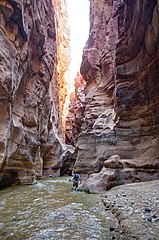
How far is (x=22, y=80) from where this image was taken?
743 inches

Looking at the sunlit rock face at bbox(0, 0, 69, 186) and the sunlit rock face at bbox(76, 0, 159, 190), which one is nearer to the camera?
the sunlit rock face at bbox(76, 0, 159, 190)

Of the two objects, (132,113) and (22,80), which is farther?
(22,80)

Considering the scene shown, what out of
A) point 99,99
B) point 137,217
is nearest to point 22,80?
point 99,99

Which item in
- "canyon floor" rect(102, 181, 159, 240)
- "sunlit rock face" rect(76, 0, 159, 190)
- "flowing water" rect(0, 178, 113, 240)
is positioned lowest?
"flowing water" rect(0, 178, 113, 240)

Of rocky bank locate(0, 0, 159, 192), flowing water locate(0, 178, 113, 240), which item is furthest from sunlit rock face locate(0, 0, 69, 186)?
flowing water locate(0, 178, 113, 240)

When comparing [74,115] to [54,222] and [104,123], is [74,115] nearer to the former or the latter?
[104,123]

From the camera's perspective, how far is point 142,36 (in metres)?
15.4

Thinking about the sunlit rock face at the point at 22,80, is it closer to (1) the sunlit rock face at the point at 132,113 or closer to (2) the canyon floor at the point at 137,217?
(1) the sunlit rock face at the point at 132,113

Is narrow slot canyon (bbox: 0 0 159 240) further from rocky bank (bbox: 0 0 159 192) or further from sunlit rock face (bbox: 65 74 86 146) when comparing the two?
sunlit rock face (bbox: 65 74 86 146)

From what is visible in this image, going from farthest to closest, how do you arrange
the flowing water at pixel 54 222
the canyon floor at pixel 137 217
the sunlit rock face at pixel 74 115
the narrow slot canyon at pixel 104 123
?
the sunlit rock face at pixel 74 115 < the narrow slot canyon at pixel 104 123 < the flowing water at pixel 54 222 < the canyon floor at pixel 137 217

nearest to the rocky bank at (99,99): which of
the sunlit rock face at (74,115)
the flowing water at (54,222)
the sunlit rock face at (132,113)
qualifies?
the sunlit rock face at (132,113)

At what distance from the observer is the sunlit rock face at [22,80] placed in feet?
44.2

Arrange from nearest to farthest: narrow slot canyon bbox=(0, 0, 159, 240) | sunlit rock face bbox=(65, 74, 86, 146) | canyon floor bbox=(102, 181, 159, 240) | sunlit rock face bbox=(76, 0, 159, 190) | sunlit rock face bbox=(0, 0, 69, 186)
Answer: canyon floor bbox=(102, 181, 159, 240) → narrow slot canyon bbox=(0, 0, 159, 240) → sunlit rock face bbox=(76, 0, 159, 190) → sunlit rock face bbox=(0, 0, 69, 186) → sunlit rock face bbox=(65, 74, 86, 146)

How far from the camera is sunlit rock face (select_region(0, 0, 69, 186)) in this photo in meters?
13.5
